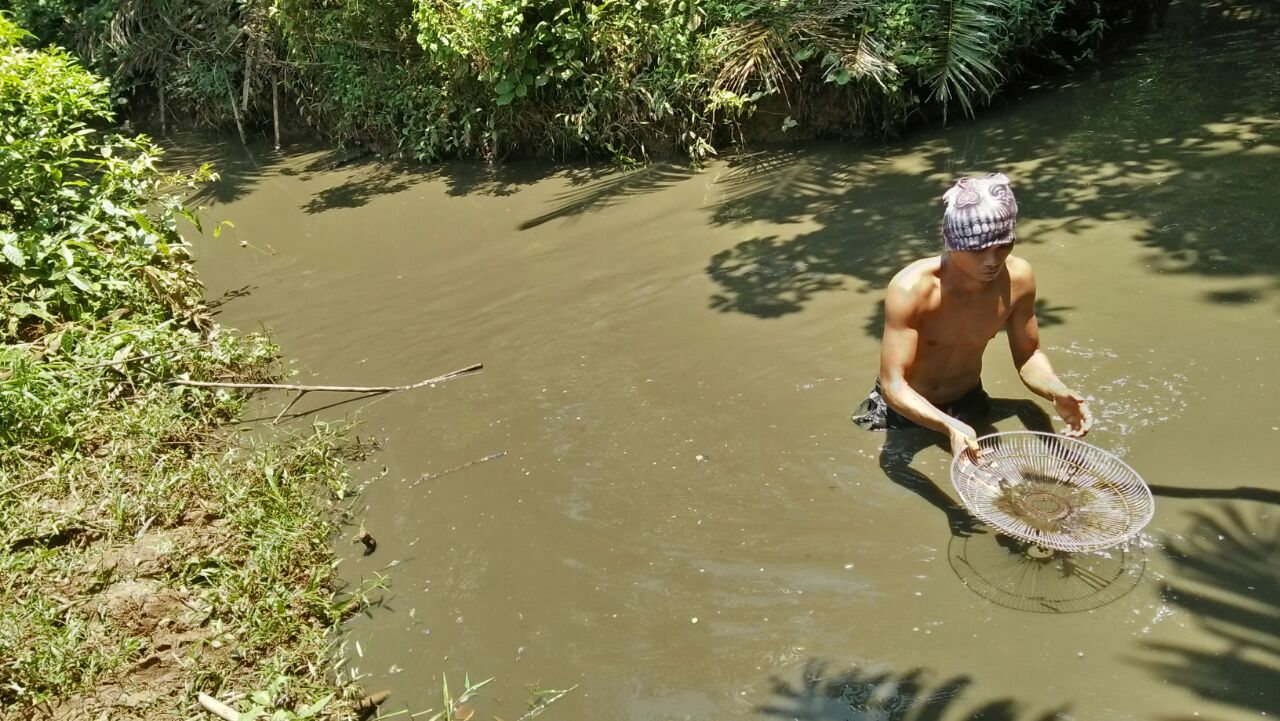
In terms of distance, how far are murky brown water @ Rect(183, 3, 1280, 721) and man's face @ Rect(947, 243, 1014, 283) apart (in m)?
0.84

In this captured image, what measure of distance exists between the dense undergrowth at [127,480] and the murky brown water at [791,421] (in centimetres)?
29

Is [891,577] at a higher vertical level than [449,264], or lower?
lower

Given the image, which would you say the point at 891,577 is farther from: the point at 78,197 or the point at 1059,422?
the point at 78,197

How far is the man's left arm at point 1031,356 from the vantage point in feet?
10.8

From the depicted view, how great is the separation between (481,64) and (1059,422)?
5.93 metres

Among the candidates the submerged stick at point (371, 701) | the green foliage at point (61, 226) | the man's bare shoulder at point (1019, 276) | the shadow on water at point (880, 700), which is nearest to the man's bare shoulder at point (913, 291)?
the man's bare shoulder at point (1019, 276)

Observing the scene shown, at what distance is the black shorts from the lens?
3.80 meters

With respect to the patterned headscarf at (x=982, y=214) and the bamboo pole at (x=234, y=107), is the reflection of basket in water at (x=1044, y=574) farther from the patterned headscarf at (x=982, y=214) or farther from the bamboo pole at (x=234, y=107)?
the bamboo pole at (x=234, y=107)

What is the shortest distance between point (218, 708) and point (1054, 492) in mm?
2872

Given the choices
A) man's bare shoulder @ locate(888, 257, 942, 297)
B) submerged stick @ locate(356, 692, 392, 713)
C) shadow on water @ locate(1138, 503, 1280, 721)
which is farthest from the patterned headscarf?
submerged stick @ locate(356, 692, 392, 713)

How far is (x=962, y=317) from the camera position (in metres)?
3.42

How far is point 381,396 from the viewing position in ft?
16.0

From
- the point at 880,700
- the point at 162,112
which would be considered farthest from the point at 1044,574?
the point at 162,112

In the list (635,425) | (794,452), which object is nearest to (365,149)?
(635,425)
